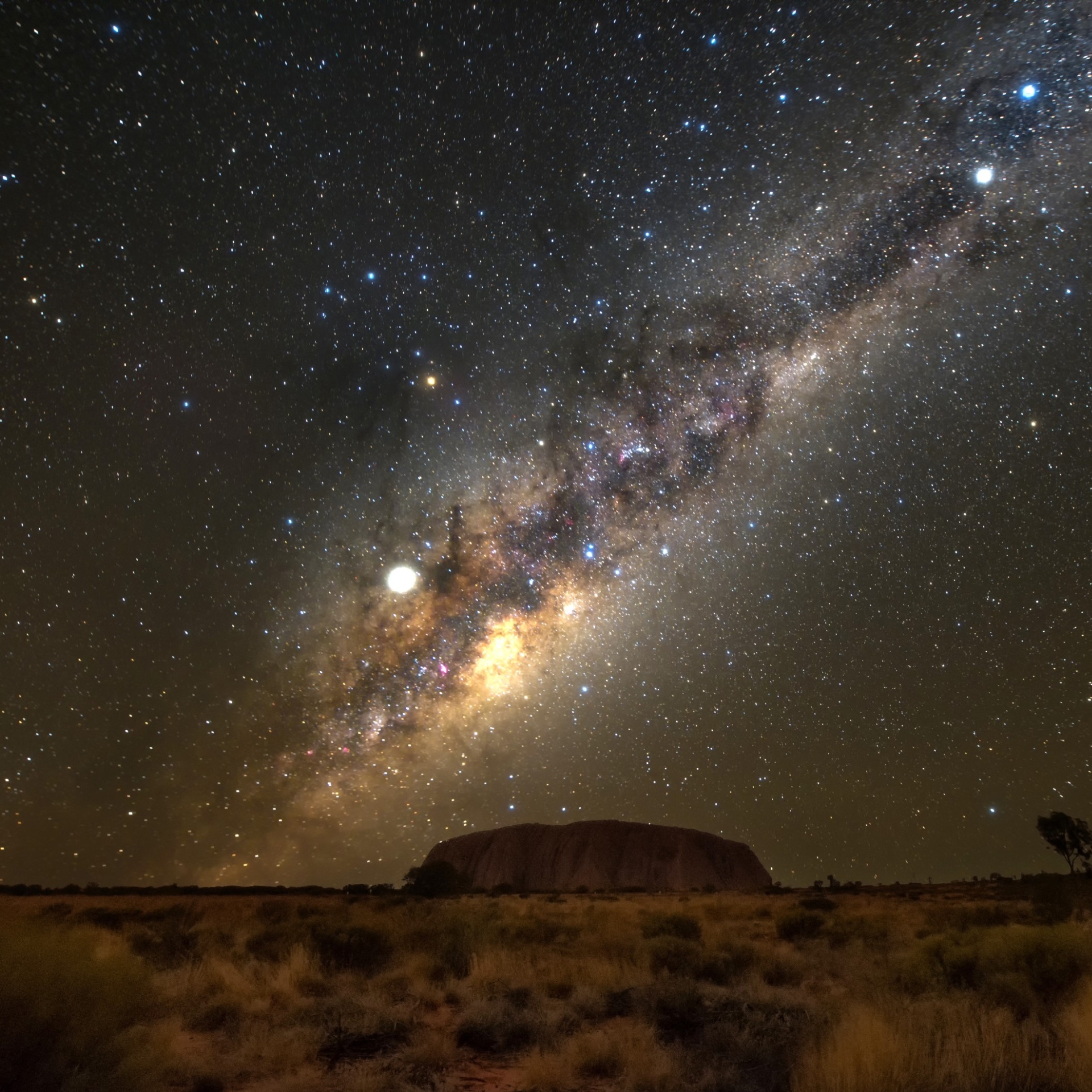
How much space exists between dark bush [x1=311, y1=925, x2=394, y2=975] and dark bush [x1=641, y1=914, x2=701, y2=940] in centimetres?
616

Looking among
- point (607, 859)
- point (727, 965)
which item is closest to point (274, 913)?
point (727, 965)

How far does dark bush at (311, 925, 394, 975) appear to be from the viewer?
13.0 meters

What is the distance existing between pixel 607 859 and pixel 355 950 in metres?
87.4

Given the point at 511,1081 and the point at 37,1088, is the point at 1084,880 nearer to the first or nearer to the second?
the point at 511,1081

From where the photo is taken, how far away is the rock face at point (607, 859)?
90312 millimetres

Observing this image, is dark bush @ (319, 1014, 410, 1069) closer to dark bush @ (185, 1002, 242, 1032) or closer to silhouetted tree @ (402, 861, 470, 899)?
dark bush @ (185, 1002, 242, 1032)

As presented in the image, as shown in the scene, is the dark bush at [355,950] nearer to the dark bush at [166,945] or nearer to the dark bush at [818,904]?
the dark bush at [166,945]

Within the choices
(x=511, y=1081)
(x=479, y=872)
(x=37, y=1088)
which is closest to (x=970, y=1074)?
(x=511, y=1081)

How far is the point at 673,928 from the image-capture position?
17.0m

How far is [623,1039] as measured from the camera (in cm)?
759

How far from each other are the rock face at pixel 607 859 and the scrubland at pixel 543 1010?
261ft

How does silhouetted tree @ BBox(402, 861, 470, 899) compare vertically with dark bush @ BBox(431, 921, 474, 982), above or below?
below

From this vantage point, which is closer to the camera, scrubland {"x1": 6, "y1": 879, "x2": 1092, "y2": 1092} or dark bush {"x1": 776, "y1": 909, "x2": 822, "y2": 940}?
scrubland {"x1": 6, "y1": 879, "x2": 1092, "y2": 1092}

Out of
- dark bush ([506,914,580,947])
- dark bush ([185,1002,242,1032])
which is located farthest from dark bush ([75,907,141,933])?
dark bush ([185,1002,242,1032])
